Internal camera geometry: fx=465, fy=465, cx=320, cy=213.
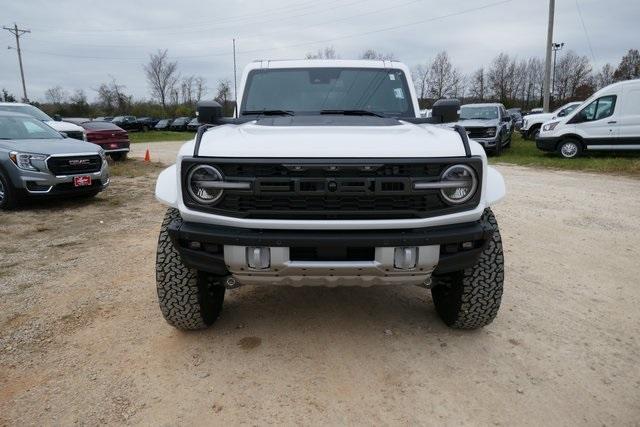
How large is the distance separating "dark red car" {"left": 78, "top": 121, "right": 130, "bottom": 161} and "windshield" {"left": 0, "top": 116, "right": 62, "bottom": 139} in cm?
692

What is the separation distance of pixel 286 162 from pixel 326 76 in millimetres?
1940

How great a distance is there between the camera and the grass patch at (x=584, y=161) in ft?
39.5

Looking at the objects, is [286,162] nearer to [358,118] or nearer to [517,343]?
[358,118]

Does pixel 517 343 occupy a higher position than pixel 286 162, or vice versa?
pixel 286 162

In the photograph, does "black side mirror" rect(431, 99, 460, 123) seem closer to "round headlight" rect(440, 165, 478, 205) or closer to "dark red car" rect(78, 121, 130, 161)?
"round headlight" rect(440, 165, 478, 205)

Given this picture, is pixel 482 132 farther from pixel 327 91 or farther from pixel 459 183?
pixel 459 183

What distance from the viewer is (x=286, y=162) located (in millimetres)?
2521

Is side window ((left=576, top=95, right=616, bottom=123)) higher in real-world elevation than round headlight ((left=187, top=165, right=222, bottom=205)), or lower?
higher

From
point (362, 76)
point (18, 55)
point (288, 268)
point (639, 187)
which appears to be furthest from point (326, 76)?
point (18, 55)

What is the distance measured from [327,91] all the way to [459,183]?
1882mm

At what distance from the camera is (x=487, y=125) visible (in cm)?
1576

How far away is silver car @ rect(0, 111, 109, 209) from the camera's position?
7.36m

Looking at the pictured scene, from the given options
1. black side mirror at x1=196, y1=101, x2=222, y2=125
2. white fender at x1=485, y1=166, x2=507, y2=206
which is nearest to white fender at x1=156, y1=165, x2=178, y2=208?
black side mirror at x1=196, y1=101, x2=222, y2=125

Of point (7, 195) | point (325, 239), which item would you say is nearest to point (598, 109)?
point (325, 239)
